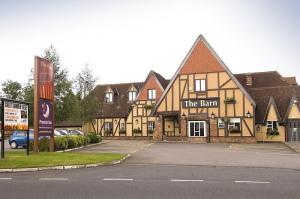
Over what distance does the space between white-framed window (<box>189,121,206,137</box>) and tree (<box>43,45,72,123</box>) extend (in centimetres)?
1280

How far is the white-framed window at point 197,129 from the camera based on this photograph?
3991 centimetres

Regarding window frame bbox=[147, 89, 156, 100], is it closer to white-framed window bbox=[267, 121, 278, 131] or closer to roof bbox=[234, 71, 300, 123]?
roof bbox=[234, 71, 300, 123]

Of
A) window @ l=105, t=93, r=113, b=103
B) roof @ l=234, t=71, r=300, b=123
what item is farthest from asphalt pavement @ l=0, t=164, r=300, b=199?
window @ l=105, t=93, r=113, b=103

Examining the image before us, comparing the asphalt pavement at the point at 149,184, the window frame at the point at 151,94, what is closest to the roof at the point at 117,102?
the window frame at the point at 151,94

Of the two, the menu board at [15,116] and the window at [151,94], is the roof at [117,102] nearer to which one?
the window at [151,94]

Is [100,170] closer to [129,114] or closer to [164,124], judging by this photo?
[164,124]

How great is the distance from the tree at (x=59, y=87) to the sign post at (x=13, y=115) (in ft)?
44.2

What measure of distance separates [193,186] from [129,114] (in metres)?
37.2

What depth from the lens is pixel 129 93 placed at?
167 feet

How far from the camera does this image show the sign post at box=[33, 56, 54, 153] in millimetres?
22438

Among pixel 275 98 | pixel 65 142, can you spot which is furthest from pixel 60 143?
pixel 275 98

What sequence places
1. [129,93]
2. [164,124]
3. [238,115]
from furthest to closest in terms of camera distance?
[129,93] → [164,124] → [238,115]

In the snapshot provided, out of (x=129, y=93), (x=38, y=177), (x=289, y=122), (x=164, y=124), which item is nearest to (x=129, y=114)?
(x=129, y=93)

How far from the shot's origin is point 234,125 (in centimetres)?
3900
